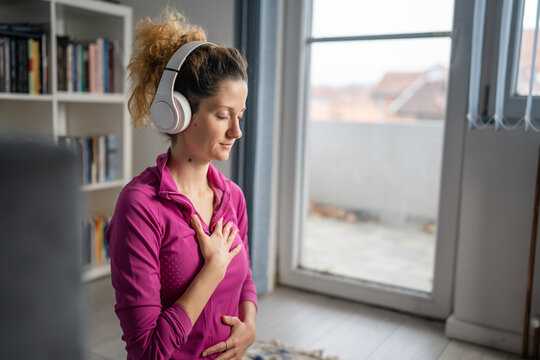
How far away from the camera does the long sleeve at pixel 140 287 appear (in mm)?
921

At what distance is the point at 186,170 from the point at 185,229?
0.49 feet

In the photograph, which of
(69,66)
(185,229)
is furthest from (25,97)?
(185,229)

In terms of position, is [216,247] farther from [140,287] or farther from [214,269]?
[140,287]

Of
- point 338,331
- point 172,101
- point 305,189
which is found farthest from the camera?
point 305,189

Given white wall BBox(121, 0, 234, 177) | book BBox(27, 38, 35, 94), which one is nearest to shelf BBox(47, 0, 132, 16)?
white wall BBox(121, 0, 234, 177)

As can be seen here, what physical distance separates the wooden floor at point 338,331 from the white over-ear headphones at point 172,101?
124 cm

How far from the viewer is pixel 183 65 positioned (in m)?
1.05

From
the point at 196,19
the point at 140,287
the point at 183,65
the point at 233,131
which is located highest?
the point at 196,19

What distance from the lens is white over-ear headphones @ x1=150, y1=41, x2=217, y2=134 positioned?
1026mm

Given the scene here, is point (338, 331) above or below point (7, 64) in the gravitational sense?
below

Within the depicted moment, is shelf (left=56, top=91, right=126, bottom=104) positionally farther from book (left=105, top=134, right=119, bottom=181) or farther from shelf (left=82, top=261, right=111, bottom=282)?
shelf (left=82, top=261, right=111, bottom=282)

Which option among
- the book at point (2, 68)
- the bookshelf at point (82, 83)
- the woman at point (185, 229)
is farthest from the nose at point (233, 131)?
the book at point (2, 68)

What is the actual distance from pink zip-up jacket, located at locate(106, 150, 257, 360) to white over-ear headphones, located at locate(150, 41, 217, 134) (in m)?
0.09

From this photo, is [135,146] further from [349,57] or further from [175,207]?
[175,207]
